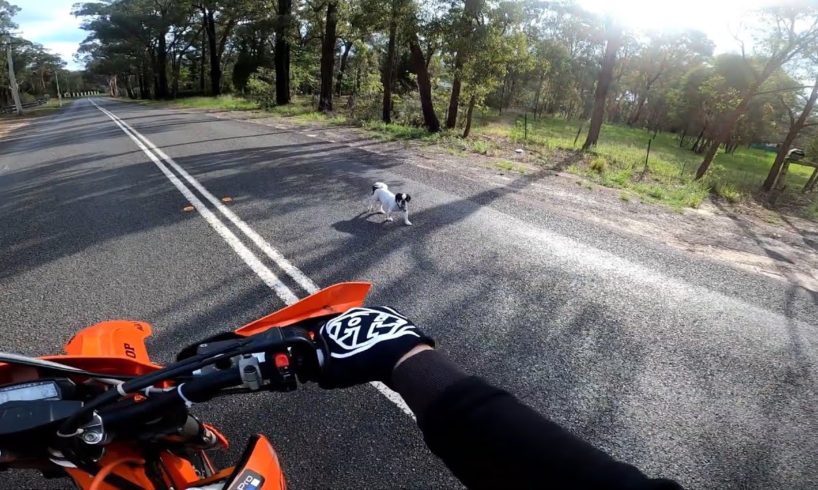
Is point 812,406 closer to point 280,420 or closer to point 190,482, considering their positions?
point 280,420

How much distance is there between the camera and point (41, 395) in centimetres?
133

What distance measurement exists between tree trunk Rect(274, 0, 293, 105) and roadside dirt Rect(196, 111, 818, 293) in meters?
14.2

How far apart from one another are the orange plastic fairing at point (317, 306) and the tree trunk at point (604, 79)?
15057mm

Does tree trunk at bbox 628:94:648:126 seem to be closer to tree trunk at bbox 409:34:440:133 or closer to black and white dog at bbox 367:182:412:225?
tree trunk at bbox 409:34:440:133

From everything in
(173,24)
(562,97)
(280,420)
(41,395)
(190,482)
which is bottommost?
(280,420)

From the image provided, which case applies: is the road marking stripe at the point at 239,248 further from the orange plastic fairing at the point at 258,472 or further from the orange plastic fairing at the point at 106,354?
the orange plastic fairing at the point at 258,472

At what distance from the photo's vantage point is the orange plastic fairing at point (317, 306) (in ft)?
6.87

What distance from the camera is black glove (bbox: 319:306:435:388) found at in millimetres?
1480

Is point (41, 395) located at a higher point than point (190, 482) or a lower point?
higher

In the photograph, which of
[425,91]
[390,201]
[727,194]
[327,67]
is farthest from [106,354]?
[327,67]

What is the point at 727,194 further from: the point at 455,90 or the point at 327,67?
the point at 327,67

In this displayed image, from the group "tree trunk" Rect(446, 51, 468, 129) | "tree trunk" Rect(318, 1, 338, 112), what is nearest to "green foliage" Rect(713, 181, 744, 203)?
"tree trunk" Rect(446, 51, 468, 129)

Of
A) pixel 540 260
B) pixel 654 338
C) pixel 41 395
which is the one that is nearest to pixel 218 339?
pixel 41 395

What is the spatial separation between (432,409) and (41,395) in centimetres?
125
